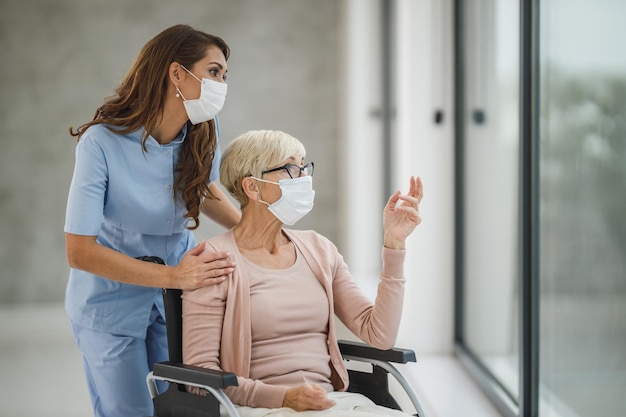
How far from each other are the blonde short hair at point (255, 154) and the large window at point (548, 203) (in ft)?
2.73

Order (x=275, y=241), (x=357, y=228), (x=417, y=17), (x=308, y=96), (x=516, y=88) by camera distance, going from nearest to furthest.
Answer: (x=275, y=241) < (x=516, y=88) < (x=417, y=17) < (x=357, y=228) < (x=308, y=96)

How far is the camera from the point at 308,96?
6.59 metres

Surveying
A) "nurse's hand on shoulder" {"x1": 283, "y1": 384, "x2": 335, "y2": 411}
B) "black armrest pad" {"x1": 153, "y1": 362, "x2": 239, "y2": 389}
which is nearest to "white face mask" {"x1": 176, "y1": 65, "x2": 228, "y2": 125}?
"black armrest pad" {"x1": 153, "y1": 362, "x2": 239, "y2": 389}

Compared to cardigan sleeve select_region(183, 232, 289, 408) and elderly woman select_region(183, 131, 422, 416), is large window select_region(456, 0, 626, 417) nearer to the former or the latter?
elderly woman select_region(183, 131, 422, 416)

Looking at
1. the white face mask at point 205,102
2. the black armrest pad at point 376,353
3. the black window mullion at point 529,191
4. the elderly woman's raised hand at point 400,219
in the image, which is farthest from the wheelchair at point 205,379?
the black window mullion at point 529,191

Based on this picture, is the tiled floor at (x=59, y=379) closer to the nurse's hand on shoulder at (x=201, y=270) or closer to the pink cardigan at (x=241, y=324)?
the pink cardigan at (x=241, y=324)

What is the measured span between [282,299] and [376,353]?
29cm

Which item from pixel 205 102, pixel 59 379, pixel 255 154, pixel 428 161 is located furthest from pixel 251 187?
pixel 59 379

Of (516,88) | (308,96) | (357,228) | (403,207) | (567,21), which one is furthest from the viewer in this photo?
(308,96)

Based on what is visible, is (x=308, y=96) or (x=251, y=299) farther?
(x=308, y=96)

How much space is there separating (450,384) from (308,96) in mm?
3430

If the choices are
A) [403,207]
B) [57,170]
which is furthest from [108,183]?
[57,170]

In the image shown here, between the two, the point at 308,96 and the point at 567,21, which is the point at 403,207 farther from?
the point at 308,96

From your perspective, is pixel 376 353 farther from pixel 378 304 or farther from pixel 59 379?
pixel 59 379
